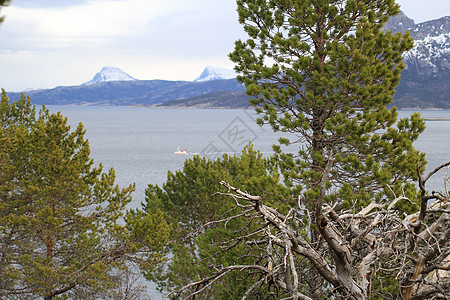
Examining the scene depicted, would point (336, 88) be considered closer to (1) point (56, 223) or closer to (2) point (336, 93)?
(2) point (336, 93)

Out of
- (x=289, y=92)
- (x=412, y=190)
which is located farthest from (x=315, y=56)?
(x=412, y=190)

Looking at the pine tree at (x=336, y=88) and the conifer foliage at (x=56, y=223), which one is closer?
the pine tree at (x=336, y=88)

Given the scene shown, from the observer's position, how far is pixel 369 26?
1236 centimetres

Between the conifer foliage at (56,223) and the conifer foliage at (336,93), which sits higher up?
the conifer foliage at (336,93)

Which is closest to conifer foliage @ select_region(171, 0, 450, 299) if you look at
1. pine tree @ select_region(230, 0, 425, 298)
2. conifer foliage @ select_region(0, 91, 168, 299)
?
pine tree @ select_region(230, 0, 425, 298)

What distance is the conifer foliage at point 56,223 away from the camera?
15.2 meters

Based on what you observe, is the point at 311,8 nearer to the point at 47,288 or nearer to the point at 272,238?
the point at 272,238

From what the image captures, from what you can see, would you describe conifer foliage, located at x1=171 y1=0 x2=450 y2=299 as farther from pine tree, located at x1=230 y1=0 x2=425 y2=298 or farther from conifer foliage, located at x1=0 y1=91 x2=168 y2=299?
conifer foliage, located at x1=0 y1=91 x2=168 y2=299

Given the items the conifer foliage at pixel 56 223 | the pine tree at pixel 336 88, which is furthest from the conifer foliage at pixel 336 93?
the conifer foliage at pixel 56 223

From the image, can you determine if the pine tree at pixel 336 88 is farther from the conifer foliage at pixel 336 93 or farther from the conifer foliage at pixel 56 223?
the conifer foliage at pixel 56 223

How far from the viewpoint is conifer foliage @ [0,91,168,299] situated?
1518cm

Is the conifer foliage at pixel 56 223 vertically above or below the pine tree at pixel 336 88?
below

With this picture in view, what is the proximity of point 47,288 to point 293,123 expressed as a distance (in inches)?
359

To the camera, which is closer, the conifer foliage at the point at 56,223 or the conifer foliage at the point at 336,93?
the conifer foliage at the point at 336,93
